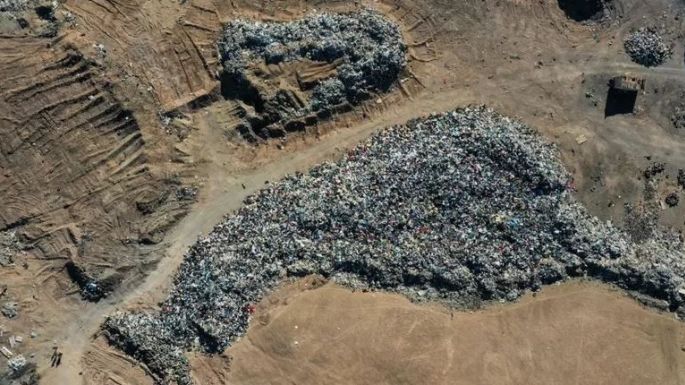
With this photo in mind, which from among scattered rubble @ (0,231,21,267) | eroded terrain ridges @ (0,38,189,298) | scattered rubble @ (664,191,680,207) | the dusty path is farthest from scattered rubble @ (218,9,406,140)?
scattered rubble @ (664,191,680,207)

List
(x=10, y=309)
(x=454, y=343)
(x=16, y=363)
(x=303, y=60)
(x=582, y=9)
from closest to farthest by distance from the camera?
(x=454, y=343) → (x=16, y=363) → (x=10, y=309) → (x=303, y=60) → (x=582, y=9)

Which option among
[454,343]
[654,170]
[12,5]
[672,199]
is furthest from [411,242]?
[12,5]

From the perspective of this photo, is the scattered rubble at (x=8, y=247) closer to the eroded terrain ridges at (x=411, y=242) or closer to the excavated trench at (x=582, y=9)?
the eroded terrain ridges at (x=411, y=242)

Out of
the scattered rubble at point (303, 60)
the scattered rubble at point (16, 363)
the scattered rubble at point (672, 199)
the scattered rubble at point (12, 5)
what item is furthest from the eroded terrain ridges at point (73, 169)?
the scattered rubble at point (672, 199)

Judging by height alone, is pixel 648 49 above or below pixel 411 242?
above

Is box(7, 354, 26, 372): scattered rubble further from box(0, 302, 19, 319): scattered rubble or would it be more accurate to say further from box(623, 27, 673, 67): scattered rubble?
box(623, 27, 673, 67): scattered rubble

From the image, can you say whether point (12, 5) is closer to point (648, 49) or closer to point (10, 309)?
point (10, 309)

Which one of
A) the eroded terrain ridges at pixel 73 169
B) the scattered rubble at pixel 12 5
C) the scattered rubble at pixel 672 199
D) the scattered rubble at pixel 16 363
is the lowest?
the scattered rubble at pixel 16 363
